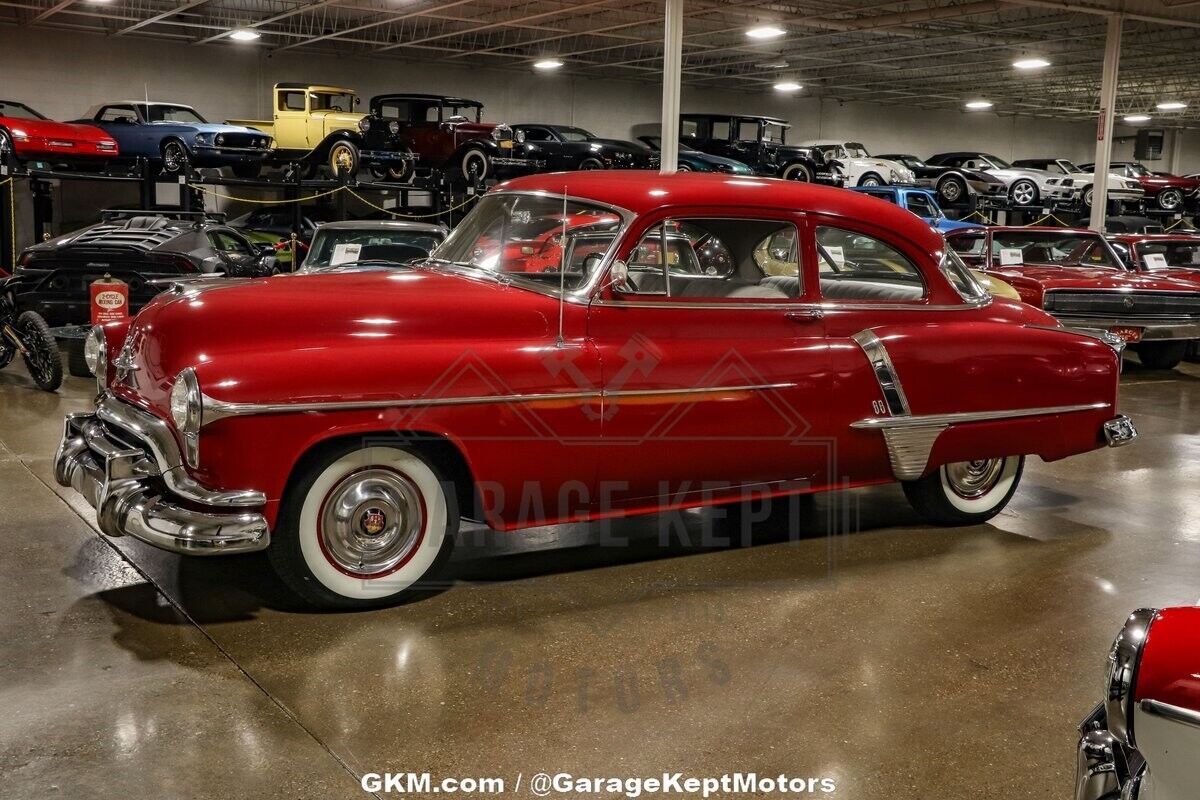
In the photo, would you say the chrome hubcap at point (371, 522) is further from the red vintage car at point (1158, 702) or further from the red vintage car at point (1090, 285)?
the red vintage car at point (1090, 285)

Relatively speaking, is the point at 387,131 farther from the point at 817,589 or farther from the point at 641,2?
the point at 817,589

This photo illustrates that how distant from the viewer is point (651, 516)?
5.86 meters

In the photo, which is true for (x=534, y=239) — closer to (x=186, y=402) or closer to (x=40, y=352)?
(x=186, y=402)

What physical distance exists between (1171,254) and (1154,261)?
618 mm

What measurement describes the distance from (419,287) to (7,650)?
201 cm

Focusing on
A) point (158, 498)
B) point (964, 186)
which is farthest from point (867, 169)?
point (158, 498)

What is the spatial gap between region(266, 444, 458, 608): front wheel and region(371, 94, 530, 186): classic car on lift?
1418cm

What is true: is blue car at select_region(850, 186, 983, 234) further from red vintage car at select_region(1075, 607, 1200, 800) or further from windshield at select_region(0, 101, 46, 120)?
red vintage car at select_region(1075, 607, 1200, 800)

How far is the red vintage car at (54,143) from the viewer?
1503 cm

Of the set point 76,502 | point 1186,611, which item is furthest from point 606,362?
point 76,502

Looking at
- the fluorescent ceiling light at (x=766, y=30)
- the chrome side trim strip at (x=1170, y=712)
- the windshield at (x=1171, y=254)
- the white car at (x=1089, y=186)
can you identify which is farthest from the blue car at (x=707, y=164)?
the chrome side trim strip at (x=1170, y=712)

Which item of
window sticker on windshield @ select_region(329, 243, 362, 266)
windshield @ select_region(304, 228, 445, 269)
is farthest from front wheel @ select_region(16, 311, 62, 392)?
window sticker on windshield @ select_region(329, 243, 362, 266)

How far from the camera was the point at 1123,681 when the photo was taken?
204 centimetres

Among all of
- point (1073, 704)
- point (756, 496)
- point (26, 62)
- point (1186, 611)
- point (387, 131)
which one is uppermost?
point (26, 62)
